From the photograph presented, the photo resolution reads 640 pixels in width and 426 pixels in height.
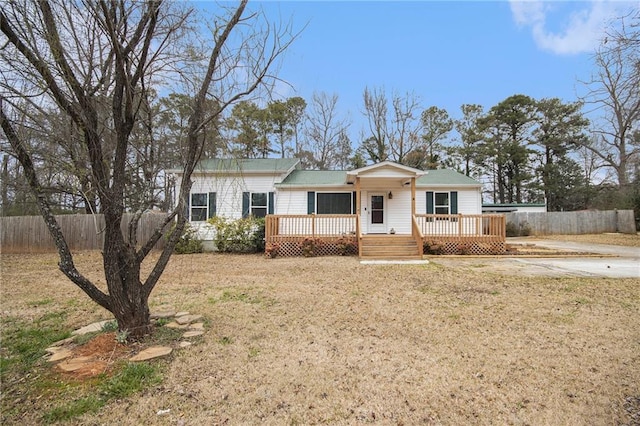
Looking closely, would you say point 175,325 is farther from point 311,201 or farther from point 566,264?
point 566,264

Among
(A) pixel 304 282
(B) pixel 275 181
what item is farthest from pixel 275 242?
(A) pixel 304 282

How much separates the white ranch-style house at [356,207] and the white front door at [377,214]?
1.7 inches

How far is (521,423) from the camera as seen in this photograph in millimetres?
2193

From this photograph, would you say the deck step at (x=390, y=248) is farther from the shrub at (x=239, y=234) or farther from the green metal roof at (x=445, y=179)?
the shrub at (x=239, y=234)

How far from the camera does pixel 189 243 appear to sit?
40.2ft

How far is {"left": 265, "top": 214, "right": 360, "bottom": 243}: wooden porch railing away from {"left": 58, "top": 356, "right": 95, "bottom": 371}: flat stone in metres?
7.94

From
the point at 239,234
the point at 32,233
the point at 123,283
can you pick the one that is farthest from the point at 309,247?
the point at 32,233

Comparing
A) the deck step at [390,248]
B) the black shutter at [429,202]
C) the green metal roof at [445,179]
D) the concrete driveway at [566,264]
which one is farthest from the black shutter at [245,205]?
the black shutter at [429,202]

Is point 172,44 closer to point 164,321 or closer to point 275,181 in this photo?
point 164,321

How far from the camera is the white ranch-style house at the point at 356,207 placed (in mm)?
11227

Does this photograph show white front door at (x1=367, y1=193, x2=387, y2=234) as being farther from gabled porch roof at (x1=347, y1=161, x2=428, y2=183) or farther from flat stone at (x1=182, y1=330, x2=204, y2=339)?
flat stone at (x1=182, y1=330, x2=204, y2=339)

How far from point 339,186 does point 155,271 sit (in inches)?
388

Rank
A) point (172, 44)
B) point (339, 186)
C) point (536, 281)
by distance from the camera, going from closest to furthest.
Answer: point (172, 44), point (536, 281), point (339, 186)

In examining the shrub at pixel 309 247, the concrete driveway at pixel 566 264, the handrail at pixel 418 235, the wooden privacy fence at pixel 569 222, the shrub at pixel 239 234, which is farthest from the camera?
the wooden privacy fence at pixel 569 222
